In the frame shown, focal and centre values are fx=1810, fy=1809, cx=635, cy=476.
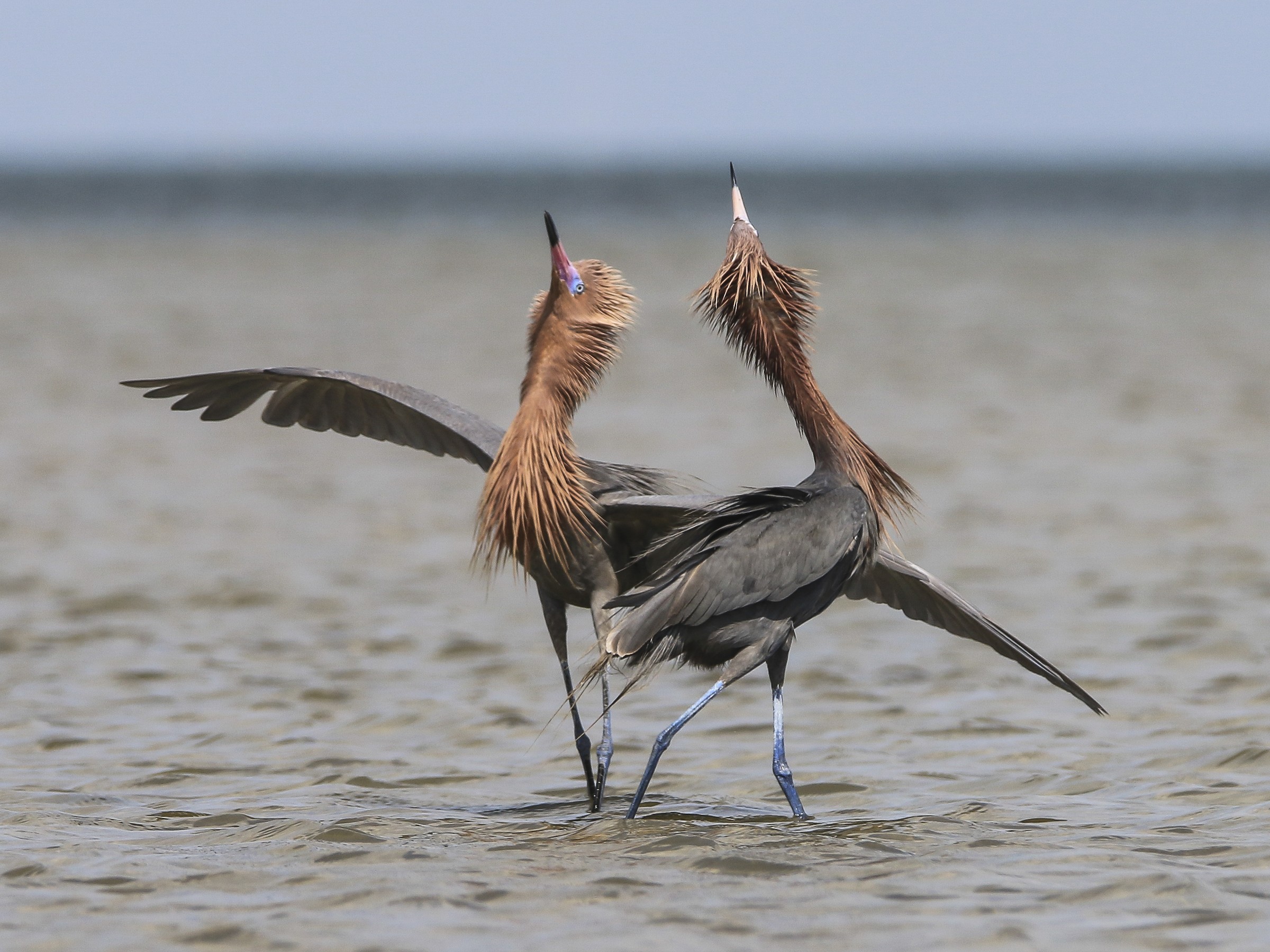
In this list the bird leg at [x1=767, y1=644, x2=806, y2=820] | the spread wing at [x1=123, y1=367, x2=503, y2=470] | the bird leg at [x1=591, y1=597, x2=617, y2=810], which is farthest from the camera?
the spread wing at [x1=123, y1=367, x2=503, y2=470]

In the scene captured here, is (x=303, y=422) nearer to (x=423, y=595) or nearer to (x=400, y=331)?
(x=423, y=595)

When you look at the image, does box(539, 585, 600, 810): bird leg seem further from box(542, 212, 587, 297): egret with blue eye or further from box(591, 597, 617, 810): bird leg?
box(542, 212, 587, 297): egret with blue eye

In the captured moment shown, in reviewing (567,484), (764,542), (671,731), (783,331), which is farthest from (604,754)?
(783,331)

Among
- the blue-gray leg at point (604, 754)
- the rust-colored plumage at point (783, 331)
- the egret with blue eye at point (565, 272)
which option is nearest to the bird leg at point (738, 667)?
the blue-gray leg at point (604, 754)

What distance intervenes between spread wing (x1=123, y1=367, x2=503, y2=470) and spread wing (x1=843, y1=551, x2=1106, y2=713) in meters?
1.68

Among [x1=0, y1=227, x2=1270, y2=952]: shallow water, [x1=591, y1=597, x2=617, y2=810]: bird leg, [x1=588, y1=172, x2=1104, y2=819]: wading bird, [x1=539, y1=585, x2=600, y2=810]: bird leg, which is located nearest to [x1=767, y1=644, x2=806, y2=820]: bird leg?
[x1=588, y1=172, x2=1104, y2=819]: wading bird

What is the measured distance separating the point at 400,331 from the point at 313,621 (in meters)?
16.3

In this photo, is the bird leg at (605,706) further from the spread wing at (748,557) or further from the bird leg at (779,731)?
the bird leg at (779,731)

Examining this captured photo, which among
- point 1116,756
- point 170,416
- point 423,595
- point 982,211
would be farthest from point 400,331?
point 982,211

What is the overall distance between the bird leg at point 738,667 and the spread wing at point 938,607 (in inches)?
16.6

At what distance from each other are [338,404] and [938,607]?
286cm

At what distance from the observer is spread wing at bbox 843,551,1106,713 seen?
7.00m

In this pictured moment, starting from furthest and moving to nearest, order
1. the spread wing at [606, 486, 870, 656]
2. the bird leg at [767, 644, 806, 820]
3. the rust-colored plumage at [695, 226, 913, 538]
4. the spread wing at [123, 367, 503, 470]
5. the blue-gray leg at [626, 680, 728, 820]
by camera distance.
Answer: the spread wing at [123, 367, 503, 470], the rust-colored plumage at [695, 226, 913, 538], the bird leg at [767, 644, 806, 820], the spread wing at [606, 486, 870, 656], the blue-gray leg at [626, 680, 728, 820]

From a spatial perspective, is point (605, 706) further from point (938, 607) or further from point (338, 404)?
point (338, 404)
